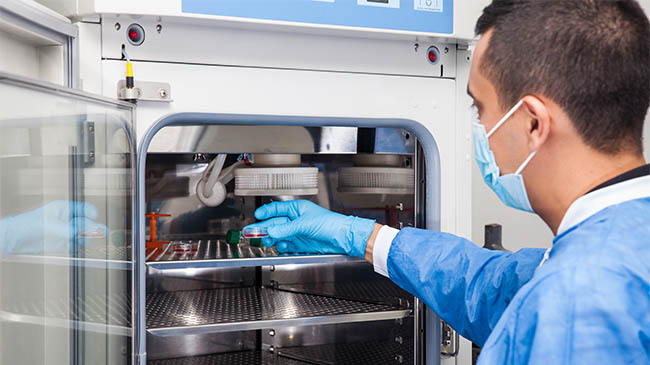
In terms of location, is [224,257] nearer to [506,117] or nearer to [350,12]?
[350,12]

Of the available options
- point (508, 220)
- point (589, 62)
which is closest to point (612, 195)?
point (589, 62)

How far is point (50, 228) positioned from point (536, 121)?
32.7 inches

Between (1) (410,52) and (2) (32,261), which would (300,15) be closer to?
(1) (410,52)

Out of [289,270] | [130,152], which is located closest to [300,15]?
[130,152]

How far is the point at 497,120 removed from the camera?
1.04m

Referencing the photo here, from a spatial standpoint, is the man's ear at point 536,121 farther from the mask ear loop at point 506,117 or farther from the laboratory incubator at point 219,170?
the laboratory incubator at point 219,170

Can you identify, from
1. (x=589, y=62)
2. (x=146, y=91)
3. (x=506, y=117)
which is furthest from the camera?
(x=146, y=91)

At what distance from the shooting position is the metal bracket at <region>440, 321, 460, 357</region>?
1566mm

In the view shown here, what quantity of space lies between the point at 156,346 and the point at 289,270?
0.48 metres

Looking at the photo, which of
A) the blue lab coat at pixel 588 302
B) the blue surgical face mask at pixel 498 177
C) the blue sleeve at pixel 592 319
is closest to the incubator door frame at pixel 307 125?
the blue surgical face mask at pixel 498 177

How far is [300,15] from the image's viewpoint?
1249 mm

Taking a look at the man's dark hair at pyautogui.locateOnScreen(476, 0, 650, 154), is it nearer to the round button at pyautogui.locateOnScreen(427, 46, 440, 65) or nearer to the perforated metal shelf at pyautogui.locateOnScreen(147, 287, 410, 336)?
the round button at pyautogui.locateOnScreen(427, 46, 440, 65)

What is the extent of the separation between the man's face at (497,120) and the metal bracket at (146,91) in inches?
24.7

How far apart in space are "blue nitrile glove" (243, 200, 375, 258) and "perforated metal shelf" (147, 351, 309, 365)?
1.62 feet
